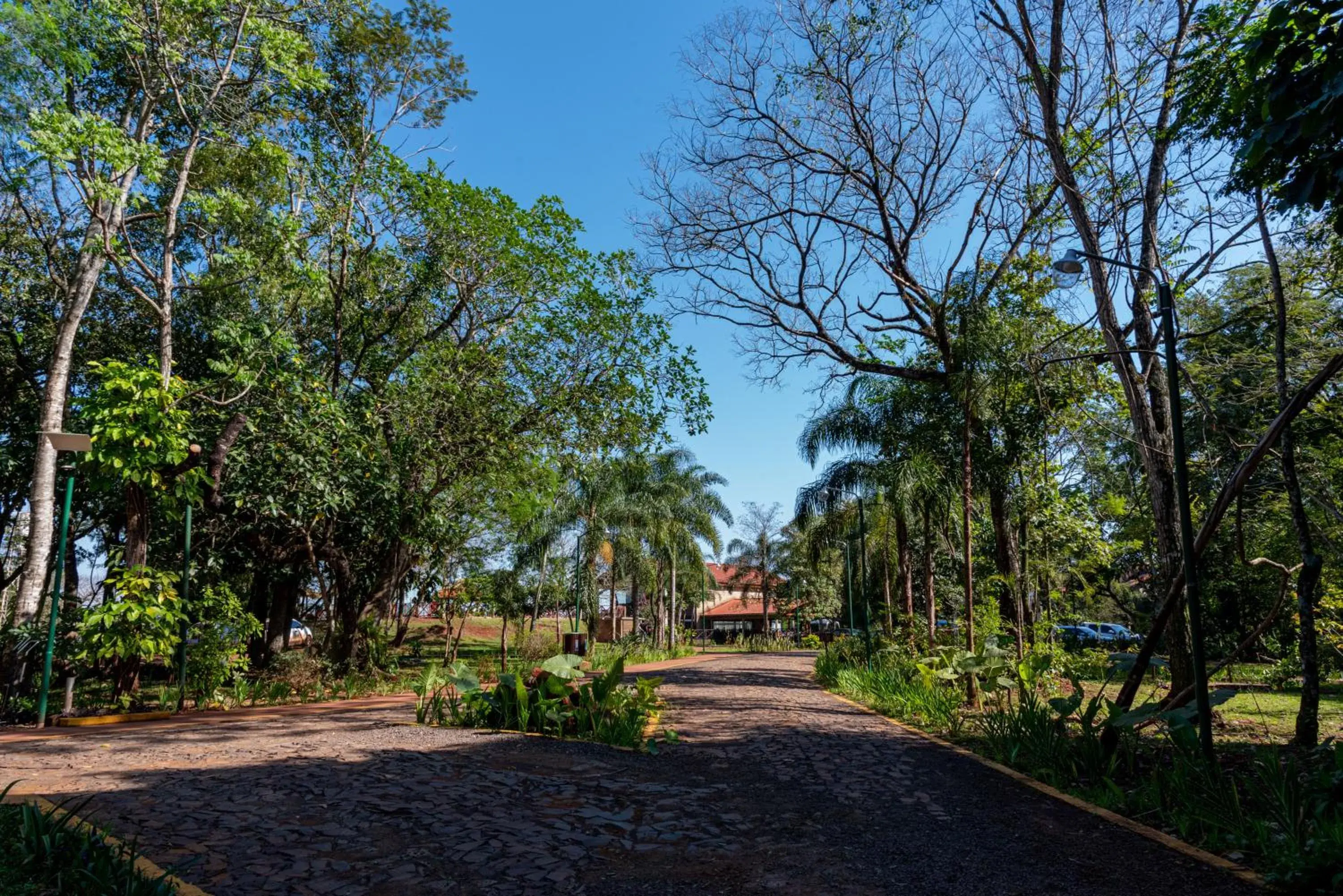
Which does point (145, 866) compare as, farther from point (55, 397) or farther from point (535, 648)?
point (535, 648)

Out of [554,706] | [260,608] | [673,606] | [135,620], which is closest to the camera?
[554,706]

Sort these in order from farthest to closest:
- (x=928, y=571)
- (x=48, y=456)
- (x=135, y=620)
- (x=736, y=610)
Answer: (x=736, y=610), (x=928, y=571), (x=48, y=456), (x=135, y=620)

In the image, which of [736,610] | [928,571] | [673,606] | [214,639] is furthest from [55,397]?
[736,610]

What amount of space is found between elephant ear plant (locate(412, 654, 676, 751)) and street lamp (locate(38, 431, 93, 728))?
4020 millimetres

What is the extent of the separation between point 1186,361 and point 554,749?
9698 mm

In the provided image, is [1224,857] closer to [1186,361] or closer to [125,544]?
[1186,361]

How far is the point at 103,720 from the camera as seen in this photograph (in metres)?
8.44

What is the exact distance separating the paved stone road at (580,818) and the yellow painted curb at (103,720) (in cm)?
151

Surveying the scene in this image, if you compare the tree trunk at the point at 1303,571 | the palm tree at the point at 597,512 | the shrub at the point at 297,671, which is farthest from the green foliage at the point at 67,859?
the palm tree at the point at 597,512

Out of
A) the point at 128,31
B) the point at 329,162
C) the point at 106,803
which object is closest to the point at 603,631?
the point at 329,162

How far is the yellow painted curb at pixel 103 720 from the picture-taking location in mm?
8281

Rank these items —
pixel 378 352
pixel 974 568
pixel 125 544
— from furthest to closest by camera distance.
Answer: pixel 974 568, pixel 378 352, pixel 125 544

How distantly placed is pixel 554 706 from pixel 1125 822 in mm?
4853

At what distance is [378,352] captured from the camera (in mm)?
13727
